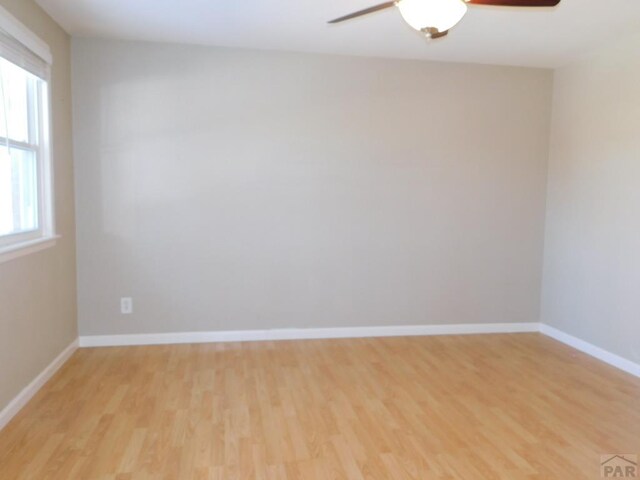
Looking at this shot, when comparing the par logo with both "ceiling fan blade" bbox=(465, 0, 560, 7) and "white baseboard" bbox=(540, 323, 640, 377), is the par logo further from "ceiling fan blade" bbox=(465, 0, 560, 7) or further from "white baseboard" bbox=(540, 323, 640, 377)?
"ceiling fan blade" bbox=(465, 0, 560, 7)

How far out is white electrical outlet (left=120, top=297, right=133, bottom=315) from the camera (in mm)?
3717

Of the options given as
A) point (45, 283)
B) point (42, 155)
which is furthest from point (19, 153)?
point (45, 283)

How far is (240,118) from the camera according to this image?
3.74 metres

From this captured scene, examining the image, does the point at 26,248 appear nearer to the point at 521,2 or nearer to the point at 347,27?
the point at 347,27

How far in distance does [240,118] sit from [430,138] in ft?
5.25

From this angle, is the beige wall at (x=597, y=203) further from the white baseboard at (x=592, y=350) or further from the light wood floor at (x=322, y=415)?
the light wood floor at (x=322, y=415)

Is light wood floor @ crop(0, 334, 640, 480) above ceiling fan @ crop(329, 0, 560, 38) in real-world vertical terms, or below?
below

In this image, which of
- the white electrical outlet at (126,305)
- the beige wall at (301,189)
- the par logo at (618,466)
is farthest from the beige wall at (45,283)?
the par logo at (618,466)

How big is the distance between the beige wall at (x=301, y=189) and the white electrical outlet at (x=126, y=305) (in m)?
0.05

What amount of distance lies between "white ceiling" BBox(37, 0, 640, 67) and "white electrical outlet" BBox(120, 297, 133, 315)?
1977 mm

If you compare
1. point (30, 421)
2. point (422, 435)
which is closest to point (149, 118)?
point (30, 421)

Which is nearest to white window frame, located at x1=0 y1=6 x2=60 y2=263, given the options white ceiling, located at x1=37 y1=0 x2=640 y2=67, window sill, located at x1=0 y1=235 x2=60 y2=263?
window sill, located at x1=0 y1=235 x2=60 y2=263

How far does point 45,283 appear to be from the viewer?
3.00 m

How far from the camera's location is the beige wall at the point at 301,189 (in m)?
3.62
